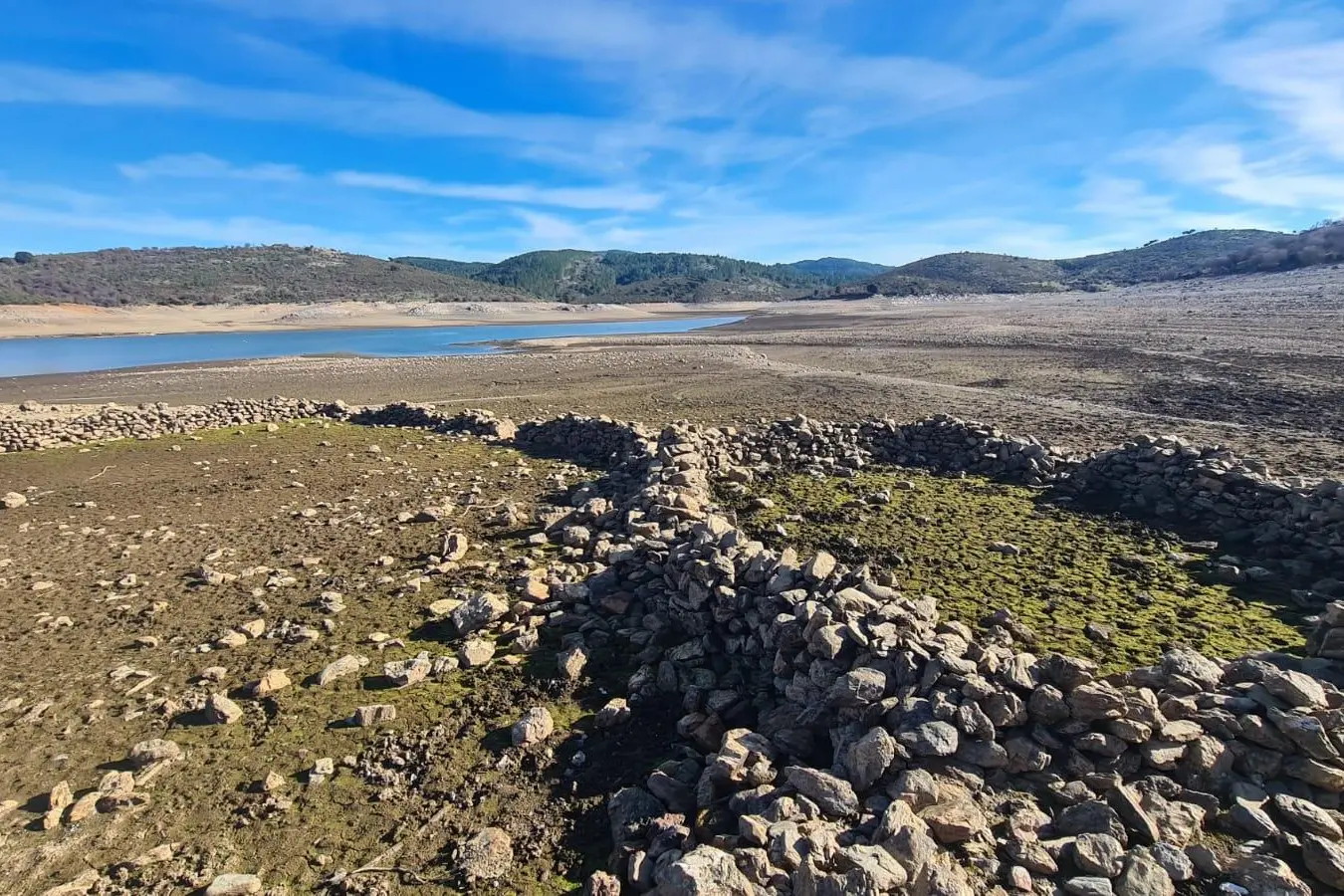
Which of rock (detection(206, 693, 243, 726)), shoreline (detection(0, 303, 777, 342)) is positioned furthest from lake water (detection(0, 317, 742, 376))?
A: rock (detection(206, 693, 243, 726))

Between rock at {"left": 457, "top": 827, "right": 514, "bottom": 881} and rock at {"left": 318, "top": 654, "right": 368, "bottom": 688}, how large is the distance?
8.58 ft

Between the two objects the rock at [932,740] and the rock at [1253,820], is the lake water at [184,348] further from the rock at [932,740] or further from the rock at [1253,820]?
the rock at [1253,820]

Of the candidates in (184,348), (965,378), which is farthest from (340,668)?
(184,348)

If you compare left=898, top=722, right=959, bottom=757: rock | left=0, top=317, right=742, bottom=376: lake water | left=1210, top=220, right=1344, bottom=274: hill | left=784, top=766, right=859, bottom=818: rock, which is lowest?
left=0, top=317, right=742, bottom=376: lake water

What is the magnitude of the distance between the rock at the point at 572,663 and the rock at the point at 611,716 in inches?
26.7

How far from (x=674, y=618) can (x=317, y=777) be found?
326 cm

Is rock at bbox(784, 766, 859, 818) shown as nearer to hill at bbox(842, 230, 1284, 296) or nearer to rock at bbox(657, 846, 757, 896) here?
rock at bbox(657, 846, 757, 896)

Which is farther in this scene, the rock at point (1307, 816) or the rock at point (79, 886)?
the rock at point (79, 886)

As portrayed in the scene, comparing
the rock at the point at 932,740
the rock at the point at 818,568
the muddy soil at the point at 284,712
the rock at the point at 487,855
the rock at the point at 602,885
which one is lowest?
the muddy soil at the point at 284,712

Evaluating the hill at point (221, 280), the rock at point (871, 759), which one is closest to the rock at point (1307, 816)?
the rock at point (871, 759)

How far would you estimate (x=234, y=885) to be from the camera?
12.6 ft

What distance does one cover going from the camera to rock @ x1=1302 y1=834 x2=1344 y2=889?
3180mm

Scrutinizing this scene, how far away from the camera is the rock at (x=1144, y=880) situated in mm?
3184

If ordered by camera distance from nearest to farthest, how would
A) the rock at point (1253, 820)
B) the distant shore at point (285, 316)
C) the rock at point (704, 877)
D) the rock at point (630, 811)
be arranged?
the rock at point (704, 877) → the rock at point (1253, 820) → the rock at point (630, 811) → the distant shore at point (285, 316)
